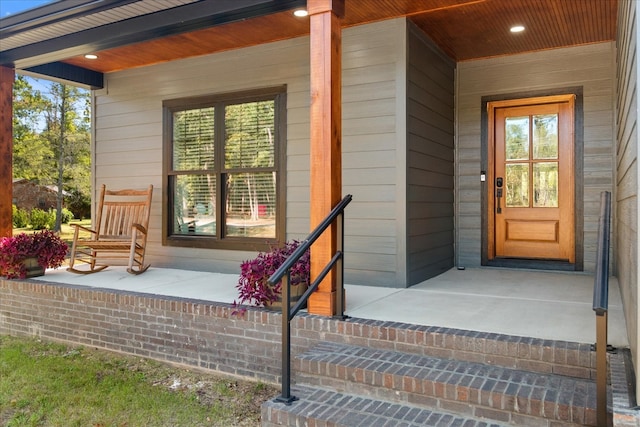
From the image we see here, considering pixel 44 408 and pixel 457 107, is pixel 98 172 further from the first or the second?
pixel 457 107

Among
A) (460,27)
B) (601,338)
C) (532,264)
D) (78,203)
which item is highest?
(460,27)

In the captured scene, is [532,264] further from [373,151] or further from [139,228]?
[139,228]

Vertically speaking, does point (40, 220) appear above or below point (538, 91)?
below

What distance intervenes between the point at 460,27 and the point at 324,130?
213 centimetres

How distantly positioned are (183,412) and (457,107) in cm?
426

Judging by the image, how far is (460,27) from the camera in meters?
4.45

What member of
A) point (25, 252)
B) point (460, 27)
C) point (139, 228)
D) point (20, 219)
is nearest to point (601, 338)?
point (460, 27)

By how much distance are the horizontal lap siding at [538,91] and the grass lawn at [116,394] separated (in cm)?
325

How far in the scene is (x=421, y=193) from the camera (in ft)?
15.2

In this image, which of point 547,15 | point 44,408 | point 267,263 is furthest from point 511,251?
point 44,408

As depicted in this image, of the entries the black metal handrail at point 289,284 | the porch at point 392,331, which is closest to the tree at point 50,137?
the porch at point 392,331

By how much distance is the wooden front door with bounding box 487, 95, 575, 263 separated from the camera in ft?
16.8

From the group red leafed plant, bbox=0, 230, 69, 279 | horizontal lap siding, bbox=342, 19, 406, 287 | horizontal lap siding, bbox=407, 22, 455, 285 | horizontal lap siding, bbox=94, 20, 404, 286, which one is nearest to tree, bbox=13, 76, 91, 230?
horizontal lap siding, bbox=94, 20, 404, 286

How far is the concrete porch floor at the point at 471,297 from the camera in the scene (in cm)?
287
